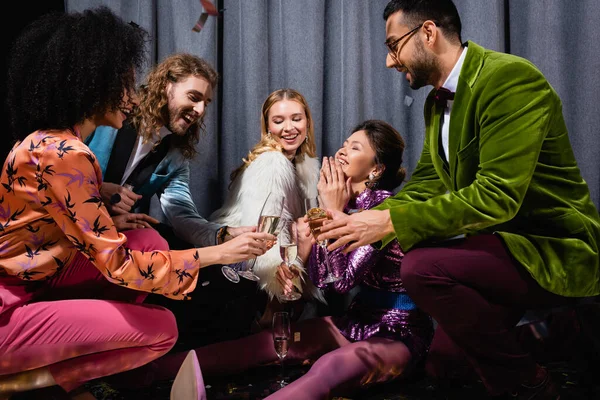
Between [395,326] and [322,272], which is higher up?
[322,272]

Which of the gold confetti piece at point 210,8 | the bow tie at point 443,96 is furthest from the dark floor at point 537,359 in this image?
the gold confetti piece at point 210,8

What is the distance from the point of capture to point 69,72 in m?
1.59

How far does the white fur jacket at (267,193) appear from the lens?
2.34 metres

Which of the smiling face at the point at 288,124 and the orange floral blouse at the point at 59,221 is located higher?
the smiling face at the point at 288,124

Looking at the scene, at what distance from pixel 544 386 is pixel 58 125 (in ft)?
5.00

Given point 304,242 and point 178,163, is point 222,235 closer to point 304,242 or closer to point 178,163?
point 304,242

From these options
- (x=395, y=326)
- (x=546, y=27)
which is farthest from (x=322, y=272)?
(x=546, y=27)

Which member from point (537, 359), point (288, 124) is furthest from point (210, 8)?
point (537, 359)

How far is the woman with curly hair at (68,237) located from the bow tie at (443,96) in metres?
0.73

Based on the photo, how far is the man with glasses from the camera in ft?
5.36

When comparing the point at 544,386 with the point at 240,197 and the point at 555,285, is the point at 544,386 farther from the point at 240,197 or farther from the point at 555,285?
the point at 240,197

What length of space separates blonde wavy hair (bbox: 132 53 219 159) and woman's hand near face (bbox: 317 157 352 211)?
2.20 feet

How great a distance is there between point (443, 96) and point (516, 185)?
444 mm

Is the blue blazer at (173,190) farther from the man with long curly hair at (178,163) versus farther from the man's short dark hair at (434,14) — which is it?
Answer: the man's short dark hair at (434,14)
